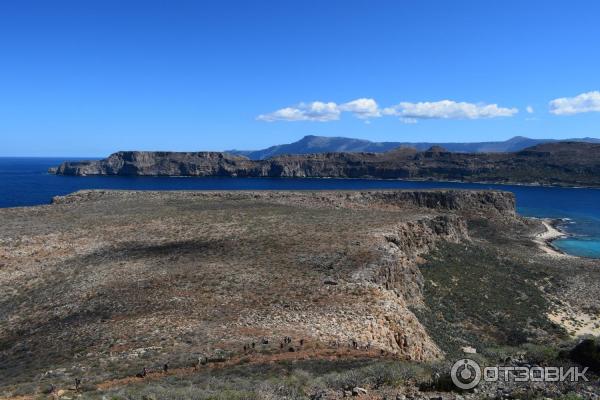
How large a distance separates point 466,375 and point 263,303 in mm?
13286

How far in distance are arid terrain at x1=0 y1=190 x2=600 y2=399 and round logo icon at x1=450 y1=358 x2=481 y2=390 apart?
0.47 metres

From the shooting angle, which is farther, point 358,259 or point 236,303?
point 358,259

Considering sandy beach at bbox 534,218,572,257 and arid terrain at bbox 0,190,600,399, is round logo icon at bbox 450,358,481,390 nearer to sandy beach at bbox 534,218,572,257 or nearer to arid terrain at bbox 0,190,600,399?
arid terrain at bbox 0,190,600,399

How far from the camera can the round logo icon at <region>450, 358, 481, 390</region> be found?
14.3 metres

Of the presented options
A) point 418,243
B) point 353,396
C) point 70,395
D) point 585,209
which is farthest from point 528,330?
point 585,209

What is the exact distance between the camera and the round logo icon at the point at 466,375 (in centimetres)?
1427

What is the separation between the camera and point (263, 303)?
25.4m

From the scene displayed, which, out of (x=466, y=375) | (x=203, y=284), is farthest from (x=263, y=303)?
(x=466, y=375)

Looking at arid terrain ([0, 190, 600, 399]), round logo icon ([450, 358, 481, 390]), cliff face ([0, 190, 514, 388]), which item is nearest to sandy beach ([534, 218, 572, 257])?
arid terrain ([0, 190, 600, 399])

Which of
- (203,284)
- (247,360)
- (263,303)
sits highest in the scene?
(203,284)

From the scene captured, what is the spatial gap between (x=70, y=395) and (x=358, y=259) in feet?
72.0

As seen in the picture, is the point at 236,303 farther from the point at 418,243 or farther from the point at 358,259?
the point at 418,243

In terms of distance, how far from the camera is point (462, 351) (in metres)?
28.4

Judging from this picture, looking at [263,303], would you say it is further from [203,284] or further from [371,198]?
[371,198]
